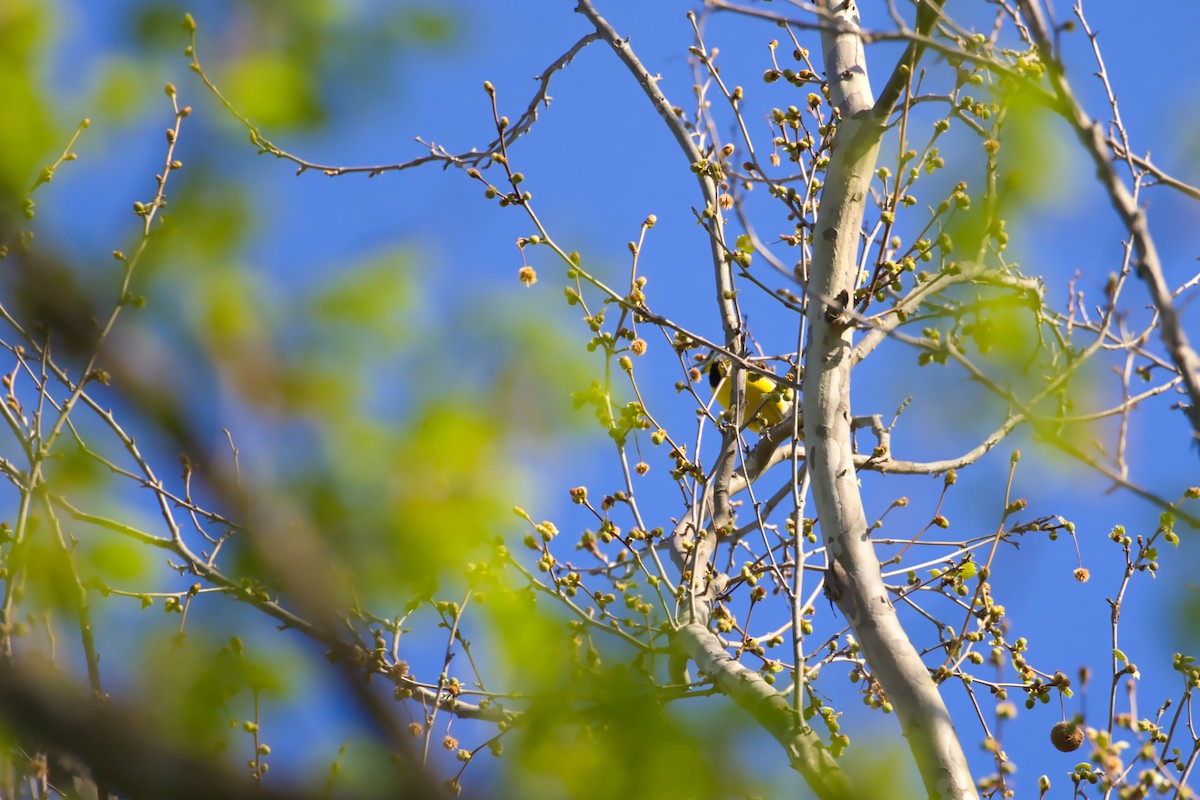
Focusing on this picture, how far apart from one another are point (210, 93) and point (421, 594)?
2.41ft

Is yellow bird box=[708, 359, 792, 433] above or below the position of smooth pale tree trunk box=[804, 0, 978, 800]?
above

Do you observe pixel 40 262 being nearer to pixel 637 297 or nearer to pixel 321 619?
pixel 321 619

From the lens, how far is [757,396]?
26.9 ft

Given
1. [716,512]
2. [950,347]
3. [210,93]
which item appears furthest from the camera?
[716,512]

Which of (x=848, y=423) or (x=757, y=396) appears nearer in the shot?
(x=848, y=423)

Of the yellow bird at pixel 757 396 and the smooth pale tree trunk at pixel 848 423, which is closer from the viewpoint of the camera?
the smooth pale tree trunk at pixel 848 423

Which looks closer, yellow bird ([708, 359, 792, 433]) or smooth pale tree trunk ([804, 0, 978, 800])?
smooth pale tree trunk ([804, 0, 978, 800])

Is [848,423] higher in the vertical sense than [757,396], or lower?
lower

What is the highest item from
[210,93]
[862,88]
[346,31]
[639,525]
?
[862,88]

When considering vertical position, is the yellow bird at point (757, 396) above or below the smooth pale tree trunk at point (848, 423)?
above

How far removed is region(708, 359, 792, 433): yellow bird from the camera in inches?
166

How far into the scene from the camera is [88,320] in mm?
997

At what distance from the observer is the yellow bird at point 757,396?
4.23 m

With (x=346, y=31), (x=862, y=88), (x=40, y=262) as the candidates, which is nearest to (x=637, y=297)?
(x=862, y=88)
